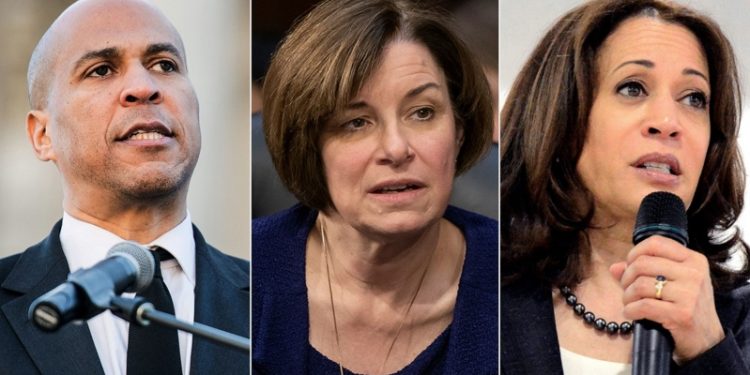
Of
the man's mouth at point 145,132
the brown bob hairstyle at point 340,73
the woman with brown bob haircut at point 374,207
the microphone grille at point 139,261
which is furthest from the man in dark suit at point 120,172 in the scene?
the microphone grille at point 139,261

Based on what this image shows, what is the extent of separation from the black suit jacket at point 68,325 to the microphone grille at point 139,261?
640 millimetres

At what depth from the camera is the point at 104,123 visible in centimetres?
376

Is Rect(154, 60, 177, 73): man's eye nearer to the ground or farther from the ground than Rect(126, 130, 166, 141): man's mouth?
farther from the ground

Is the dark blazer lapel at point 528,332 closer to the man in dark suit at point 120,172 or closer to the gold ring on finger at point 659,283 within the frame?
the gold ring on finger at point 659,283

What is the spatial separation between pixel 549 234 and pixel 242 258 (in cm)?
104

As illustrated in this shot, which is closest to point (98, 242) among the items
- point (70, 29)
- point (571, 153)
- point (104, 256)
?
point (104, 256)

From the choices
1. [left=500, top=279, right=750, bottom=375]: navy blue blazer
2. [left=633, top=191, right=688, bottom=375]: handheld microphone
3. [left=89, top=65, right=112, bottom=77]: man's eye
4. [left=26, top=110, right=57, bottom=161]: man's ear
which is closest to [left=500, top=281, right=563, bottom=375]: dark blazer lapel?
[left=500, top=279, right=750, bottom=375]: navy blue blazer

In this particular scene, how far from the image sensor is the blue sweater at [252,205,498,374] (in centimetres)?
365

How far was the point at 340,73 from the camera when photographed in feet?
11.9

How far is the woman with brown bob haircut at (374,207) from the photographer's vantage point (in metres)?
3.62

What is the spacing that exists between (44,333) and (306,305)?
0.85 metres

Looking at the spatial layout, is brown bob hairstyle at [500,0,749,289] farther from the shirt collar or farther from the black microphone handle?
the shirt collar

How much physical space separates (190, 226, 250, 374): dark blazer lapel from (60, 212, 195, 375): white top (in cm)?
3

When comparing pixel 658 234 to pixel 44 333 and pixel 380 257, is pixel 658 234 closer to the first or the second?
pixel 380 257
